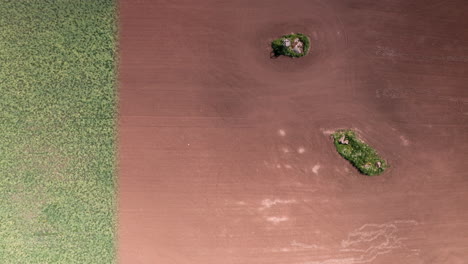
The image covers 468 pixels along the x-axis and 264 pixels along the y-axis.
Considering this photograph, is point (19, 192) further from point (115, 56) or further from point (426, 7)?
point (426, 7)

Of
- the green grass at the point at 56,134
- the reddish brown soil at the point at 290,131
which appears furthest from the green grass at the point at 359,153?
the green grass at the point at 56,134

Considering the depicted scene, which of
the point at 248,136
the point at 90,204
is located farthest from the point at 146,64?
the point at 90,204

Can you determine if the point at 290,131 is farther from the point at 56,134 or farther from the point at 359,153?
the point at 56,134

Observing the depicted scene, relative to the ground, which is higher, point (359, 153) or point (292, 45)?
point (292, 45)

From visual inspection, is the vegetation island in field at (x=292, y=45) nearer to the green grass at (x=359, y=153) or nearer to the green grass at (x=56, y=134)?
the green grass at (x=359, y=153)

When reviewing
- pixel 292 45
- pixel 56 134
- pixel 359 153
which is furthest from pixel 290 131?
pixel 56 134
